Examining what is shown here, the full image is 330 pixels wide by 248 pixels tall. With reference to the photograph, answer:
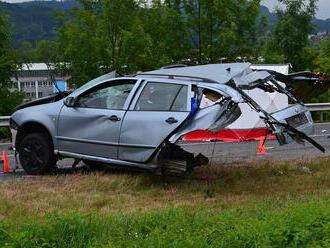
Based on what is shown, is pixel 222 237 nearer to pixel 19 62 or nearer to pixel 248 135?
pixel 248 135

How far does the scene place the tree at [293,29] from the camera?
42.5m

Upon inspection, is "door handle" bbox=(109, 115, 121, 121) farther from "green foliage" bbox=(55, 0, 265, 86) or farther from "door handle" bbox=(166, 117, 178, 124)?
"green foliage" bbox=(55, 0, 265, 86)

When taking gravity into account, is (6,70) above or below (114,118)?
below

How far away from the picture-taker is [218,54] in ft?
88.6

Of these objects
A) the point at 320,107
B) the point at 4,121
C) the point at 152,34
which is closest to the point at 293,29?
the point at 152,34

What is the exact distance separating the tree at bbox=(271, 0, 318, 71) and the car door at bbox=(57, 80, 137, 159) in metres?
35.1

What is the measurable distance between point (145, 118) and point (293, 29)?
121 ft

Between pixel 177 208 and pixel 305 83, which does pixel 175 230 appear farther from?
pixel 305 83

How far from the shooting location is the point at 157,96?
7.99 metres

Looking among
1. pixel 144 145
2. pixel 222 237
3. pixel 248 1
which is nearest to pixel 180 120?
pixel 144 145

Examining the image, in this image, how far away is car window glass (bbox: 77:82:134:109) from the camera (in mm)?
8297

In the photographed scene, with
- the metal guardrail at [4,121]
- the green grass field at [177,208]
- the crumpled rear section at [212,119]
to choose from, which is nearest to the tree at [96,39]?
the metal guardrail at [4,121]

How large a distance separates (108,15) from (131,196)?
19886 millimetres

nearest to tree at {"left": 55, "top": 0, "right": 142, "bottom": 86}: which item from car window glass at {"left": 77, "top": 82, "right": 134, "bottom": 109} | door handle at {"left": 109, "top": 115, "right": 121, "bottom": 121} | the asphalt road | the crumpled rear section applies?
the asphalt road
